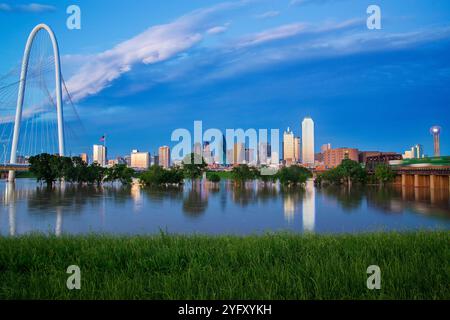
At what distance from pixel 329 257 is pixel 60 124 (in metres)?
59.5

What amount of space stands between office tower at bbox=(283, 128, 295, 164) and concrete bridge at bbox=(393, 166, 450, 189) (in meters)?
33.2

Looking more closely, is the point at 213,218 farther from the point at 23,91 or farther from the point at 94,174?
the point at 23,91

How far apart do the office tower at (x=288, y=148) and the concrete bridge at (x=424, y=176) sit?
109ft

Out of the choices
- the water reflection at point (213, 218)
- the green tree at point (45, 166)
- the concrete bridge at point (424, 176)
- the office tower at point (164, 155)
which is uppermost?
the office tower at point (164, 155)

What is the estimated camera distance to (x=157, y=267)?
654 cm

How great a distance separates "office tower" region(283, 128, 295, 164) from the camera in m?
98.6

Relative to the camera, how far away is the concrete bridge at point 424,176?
173 feet

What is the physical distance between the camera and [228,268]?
20.4 ft

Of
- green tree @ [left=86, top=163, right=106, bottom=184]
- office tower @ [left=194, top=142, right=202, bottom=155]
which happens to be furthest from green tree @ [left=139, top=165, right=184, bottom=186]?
office tower @ [left=194, top=142, right=202, bottom=155]
